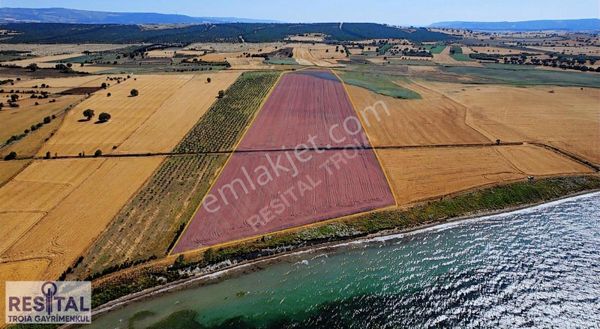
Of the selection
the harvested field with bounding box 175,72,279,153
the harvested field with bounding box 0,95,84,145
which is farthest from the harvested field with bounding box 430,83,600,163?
the harvested field with bounding box 0,95,84,145

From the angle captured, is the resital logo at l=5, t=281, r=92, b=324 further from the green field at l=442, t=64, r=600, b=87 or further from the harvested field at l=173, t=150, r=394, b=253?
the green field at l=442, t=64, r=600, b=87

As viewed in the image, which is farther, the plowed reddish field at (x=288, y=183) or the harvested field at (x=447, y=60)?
the harvested field at (x=447, y=60)

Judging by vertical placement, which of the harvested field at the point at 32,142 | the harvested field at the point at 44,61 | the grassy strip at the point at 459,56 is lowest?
the harvested field at the point at 32,142

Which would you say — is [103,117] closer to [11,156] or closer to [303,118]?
[11,156]

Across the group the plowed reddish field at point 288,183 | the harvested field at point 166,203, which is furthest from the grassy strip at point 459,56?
the harvested field at point 166,203

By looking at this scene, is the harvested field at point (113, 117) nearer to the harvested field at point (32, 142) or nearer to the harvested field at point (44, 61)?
the harvested field at point (32, 142)

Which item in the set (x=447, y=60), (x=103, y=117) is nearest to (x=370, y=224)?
(x=103, y=117)

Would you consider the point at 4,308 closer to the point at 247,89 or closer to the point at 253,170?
the point at 253,170
